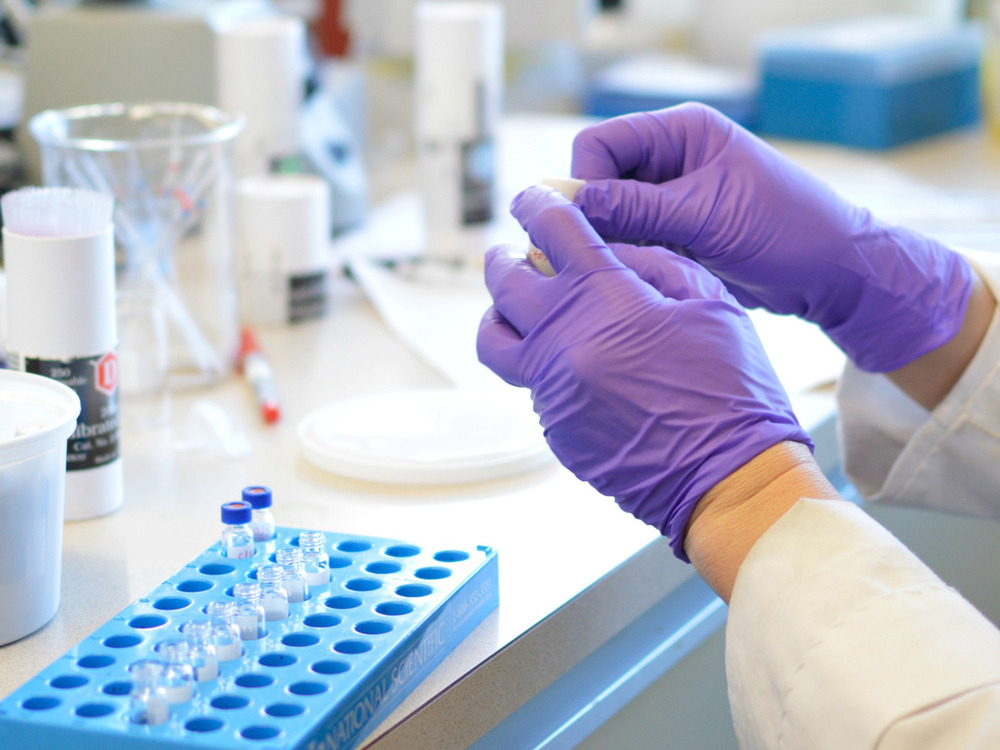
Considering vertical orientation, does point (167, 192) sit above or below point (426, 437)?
above

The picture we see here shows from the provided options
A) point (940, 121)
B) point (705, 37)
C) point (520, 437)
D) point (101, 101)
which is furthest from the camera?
point (705, 37)

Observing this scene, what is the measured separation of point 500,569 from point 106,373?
11.8 inches

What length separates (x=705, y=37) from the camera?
97.5 inches

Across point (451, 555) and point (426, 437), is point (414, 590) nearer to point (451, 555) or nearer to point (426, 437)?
point (451, 555)

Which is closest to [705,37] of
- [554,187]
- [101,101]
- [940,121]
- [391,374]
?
[940,121]

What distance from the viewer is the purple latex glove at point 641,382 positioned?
68cm

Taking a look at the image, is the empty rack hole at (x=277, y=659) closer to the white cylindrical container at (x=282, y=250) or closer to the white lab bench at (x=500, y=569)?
the white lab bench at (x=500, y=569)

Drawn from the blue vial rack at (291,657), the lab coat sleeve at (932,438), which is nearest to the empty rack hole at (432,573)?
the blue vial rack at (291,657)

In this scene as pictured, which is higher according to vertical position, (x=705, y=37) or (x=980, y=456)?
(x=705, y=37)

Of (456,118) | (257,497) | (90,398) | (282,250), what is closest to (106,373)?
(90,398)

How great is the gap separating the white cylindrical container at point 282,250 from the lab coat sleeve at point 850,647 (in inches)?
27.8

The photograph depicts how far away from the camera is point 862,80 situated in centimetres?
191

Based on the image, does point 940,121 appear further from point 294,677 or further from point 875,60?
point 294,677

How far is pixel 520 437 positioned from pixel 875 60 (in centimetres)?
124
